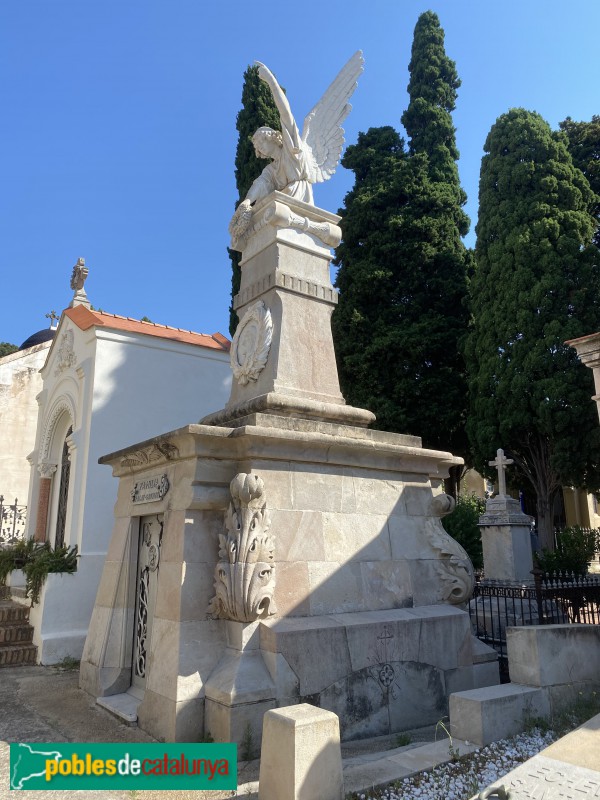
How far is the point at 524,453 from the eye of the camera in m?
18.2

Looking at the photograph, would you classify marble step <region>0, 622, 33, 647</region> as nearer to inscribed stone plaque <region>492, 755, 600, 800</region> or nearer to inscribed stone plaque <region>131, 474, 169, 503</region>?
inscribed stone plaque <region>131, 474, 169, 503</region>

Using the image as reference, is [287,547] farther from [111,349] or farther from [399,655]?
[111,349]

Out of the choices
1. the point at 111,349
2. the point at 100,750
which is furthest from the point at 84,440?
the point at 100,750

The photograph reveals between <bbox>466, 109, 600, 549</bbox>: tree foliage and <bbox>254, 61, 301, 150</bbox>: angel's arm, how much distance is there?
11882mm

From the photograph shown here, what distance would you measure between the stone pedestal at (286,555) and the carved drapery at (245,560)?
13mm

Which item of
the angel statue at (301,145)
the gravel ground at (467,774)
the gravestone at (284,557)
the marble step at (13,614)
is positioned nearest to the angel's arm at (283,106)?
the angel statue at (301,145)

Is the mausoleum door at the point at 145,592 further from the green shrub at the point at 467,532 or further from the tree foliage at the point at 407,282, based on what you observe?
the tree foliage at the point at 407,282

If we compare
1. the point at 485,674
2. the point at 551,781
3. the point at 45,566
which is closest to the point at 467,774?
the point at 551,781

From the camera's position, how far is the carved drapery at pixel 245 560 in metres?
4.60

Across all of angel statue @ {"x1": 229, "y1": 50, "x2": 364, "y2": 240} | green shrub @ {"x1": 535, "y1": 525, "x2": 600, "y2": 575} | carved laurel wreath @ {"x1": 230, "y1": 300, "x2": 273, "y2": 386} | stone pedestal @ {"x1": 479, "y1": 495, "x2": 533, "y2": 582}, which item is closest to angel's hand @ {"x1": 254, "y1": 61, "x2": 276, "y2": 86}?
angel statue @ {"x1": 229, "y1": 50, "x2": 364, "y2": 240}

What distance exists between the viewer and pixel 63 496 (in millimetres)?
10961

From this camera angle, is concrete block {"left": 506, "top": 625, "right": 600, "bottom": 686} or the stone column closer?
concrete block {"left": 506, "top": 625, "right": 600, "bottom": 686}

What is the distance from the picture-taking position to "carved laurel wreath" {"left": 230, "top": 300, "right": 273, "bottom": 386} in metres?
6.24

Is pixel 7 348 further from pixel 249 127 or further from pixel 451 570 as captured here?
pixel 451 570
